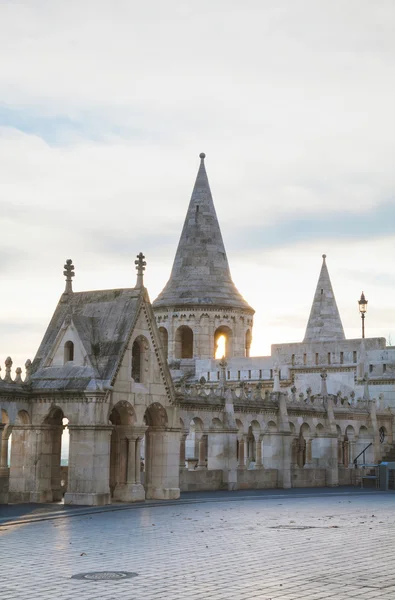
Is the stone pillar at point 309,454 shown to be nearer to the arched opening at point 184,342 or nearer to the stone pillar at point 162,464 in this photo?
the stone pillar at point 162,464

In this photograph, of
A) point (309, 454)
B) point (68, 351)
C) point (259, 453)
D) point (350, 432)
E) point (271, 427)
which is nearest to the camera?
point (68, 351)

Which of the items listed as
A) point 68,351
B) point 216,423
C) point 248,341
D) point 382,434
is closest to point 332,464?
point 382,434

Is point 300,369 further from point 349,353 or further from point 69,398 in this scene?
point 69,398

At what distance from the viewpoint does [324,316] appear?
2830 inches

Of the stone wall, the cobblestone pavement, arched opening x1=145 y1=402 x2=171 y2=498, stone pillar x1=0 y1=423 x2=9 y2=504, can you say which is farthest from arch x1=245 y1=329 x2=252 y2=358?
the cobblestone pavement

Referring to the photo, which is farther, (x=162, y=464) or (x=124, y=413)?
Answer: (x=162, y=464)

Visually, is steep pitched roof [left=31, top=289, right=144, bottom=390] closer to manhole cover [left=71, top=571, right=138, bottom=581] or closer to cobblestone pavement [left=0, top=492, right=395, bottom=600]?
cobblestone pavement [left=0, top=492, right=395, bottom=600]

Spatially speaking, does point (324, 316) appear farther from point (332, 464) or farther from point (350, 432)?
point (332, 464)

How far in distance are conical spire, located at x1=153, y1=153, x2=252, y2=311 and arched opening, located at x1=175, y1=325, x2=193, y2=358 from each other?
2.32 metres

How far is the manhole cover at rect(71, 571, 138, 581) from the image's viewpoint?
46.2ft

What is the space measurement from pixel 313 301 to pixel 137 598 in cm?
6166

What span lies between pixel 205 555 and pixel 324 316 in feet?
183

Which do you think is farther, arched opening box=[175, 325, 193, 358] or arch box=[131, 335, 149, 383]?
arched opening box=[175, 325, 193, 358]

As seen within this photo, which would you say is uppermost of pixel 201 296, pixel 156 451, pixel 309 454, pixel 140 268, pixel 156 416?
pixel 201 296
